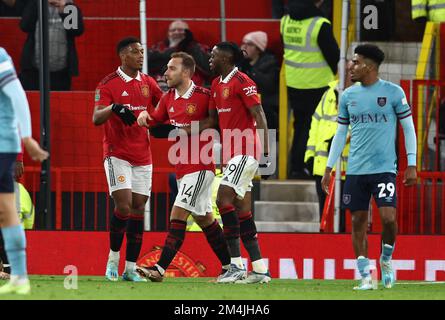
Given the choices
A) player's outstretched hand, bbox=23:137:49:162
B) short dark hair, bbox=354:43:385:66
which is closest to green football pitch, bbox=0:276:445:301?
player's outstretched hand, bbox=23:137:49:162

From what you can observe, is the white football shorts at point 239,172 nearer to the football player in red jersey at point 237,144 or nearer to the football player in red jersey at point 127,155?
the football player in red jersey at point 237,144

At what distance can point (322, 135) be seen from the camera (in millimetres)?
16406

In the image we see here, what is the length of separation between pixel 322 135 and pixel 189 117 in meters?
3.21

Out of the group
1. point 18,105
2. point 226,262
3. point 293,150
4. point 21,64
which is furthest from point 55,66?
point 18,105

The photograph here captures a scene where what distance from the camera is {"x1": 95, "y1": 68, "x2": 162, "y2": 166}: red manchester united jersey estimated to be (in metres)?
13.6

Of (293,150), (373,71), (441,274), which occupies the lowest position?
(441,274)

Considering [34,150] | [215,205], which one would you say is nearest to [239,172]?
[215,205]

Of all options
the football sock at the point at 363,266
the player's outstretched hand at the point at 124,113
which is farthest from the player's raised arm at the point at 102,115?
the football sock at the point at 363,266

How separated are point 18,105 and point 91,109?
6.55m

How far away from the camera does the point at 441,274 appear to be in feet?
50.5

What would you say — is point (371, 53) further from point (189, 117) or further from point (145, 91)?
point (145, 91)
